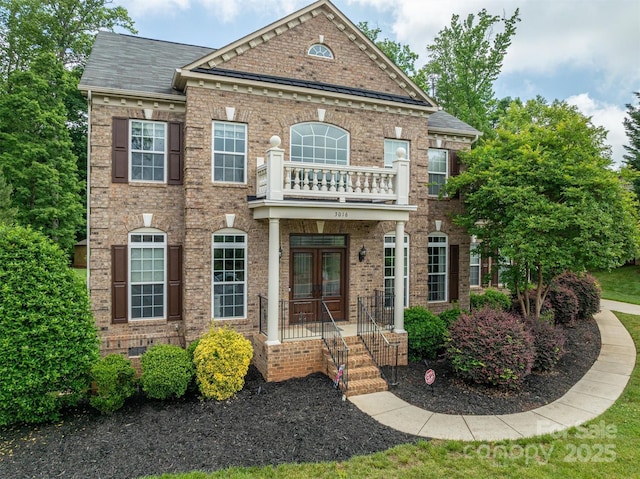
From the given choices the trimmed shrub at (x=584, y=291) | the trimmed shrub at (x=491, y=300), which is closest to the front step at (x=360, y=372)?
the trimmed shrub at (x=491, y=300)

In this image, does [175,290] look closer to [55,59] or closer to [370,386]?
[370,386]

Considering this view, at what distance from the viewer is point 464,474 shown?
17.9 feet

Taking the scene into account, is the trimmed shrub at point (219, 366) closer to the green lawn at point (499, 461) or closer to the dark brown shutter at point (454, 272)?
the green lawn at point (499, 461)

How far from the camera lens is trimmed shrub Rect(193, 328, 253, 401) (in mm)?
7914

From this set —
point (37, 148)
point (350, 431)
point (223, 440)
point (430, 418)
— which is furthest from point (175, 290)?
point (37, 148)

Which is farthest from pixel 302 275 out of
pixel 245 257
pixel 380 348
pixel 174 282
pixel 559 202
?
pixel 559 202

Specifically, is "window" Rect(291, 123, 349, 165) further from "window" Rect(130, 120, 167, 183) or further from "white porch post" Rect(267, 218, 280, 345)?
"window" Rect(130, 120, 167, 183)

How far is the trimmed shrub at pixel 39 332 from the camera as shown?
22.2 feet

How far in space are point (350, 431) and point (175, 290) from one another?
6.02m

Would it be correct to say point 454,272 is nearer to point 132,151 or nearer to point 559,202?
point 559,202

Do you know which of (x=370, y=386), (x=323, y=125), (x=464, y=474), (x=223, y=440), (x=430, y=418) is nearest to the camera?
(x=464, y=474)

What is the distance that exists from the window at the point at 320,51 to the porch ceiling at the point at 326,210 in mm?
4538

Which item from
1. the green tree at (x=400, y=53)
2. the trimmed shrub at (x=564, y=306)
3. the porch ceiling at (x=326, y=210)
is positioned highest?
the green tree at (x=400, y=53)

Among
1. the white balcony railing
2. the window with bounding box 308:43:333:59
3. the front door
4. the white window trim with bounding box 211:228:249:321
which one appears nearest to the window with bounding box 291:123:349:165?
the white balcony railing
